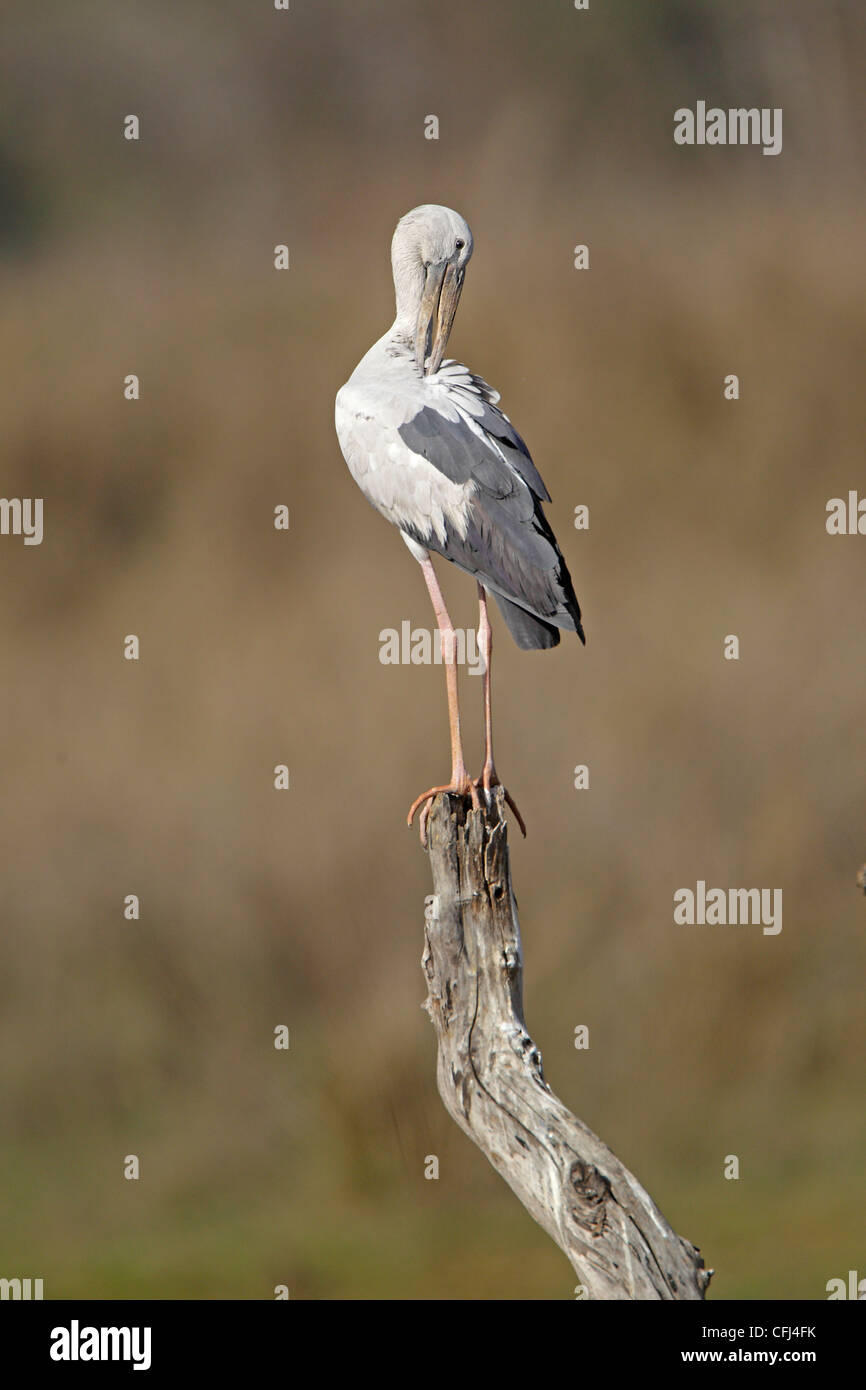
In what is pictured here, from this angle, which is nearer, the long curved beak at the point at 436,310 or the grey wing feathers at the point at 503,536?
the grey wing feathers at the point at 503,536

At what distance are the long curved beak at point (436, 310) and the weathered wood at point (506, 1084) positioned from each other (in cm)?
133

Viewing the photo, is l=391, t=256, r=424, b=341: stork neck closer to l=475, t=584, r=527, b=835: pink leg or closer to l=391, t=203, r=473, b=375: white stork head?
l=391, t=203, r=473, b=375: white stork head

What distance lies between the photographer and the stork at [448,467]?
3.95m

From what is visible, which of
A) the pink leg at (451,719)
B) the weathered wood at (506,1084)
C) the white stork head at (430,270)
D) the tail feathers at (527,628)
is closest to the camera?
the weathered wood at (506,1084)

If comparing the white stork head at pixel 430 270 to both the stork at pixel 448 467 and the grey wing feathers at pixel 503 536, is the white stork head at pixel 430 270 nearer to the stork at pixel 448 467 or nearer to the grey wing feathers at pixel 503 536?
the stork at pixel 448 467

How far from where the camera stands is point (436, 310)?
13.9 feet

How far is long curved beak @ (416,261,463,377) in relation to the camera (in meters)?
4.21

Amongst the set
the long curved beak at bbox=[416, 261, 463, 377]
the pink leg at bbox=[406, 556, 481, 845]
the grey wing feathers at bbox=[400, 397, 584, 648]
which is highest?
the long curved beak at bbox=[416, 261, 463, 377]

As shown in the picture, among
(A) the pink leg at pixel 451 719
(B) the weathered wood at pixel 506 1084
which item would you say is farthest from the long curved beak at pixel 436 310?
(B) the weathered wood at pixel 506 1084

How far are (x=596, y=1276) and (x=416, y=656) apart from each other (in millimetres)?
3478

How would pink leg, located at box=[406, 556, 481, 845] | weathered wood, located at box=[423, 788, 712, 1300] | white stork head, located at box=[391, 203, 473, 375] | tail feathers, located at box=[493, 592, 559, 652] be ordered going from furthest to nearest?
white stork head, located at box=[391, 203, 473, 375] < tail feathers, located at box=[493, 592, 559, 652] < pink leg, located at box=[406, 556, 481, 845] < weathered wood, located at box=[423, 788, 712, 1300]

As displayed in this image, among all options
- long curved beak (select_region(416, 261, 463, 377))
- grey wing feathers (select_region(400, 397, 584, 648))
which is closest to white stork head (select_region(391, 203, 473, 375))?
long curved beak (select_region(416, 261, 463, 377))

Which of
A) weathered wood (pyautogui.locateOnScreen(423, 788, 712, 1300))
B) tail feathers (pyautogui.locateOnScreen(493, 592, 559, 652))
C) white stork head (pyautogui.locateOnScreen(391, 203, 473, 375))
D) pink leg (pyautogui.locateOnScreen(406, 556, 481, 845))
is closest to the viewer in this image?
weathered wood (pyautogui.locateOnScreen(423, 788, 712, 1300))

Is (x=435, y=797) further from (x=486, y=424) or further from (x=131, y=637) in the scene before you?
(x=131, y=637)
